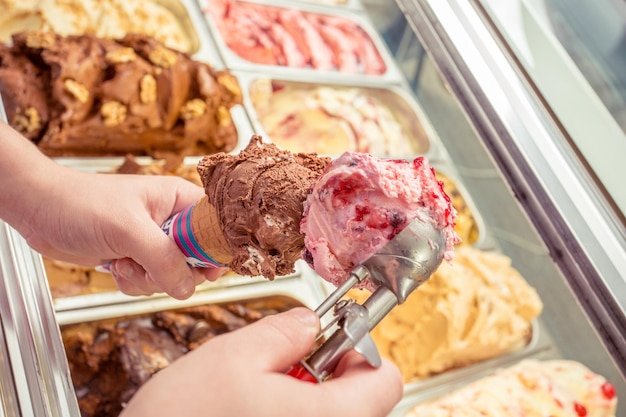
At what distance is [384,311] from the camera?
0.79 metres

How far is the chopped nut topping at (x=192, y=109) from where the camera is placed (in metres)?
2.05

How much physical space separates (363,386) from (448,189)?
178cm

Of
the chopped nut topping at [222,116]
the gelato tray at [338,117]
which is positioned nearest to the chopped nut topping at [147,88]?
the chopped nut topping at [222,116]

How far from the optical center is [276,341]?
715 mm

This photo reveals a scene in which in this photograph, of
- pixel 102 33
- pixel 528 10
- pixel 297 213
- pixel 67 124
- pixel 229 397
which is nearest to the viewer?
pixel 229 397

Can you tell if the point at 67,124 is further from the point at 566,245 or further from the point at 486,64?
the point at 566,245

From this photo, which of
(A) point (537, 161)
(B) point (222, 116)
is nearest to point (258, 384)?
(A) point (537, 161)

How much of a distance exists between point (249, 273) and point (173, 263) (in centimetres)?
23

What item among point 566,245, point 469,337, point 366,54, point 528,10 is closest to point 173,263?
point 566,245

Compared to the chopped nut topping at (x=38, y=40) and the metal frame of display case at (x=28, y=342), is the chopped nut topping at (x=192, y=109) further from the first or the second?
the metal frame of display case at (x=28, y=342)

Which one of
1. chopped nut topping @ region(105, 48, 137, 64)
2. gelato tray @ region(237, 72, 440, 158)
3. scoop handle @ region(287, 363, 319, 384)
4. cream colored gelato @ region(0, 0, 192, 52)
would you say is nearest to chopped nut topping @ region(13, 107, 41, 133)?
chopped nut topping @ region(105, 48, 137, 64)

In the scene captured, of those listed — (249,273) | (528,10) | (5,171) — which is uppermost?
(528,10)

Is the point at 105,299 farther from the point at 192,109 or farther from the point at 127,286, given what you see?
the point at 192,109

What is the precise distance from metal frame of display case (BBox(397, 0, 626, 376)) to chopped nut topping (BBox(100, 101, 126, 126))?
1048 mm
